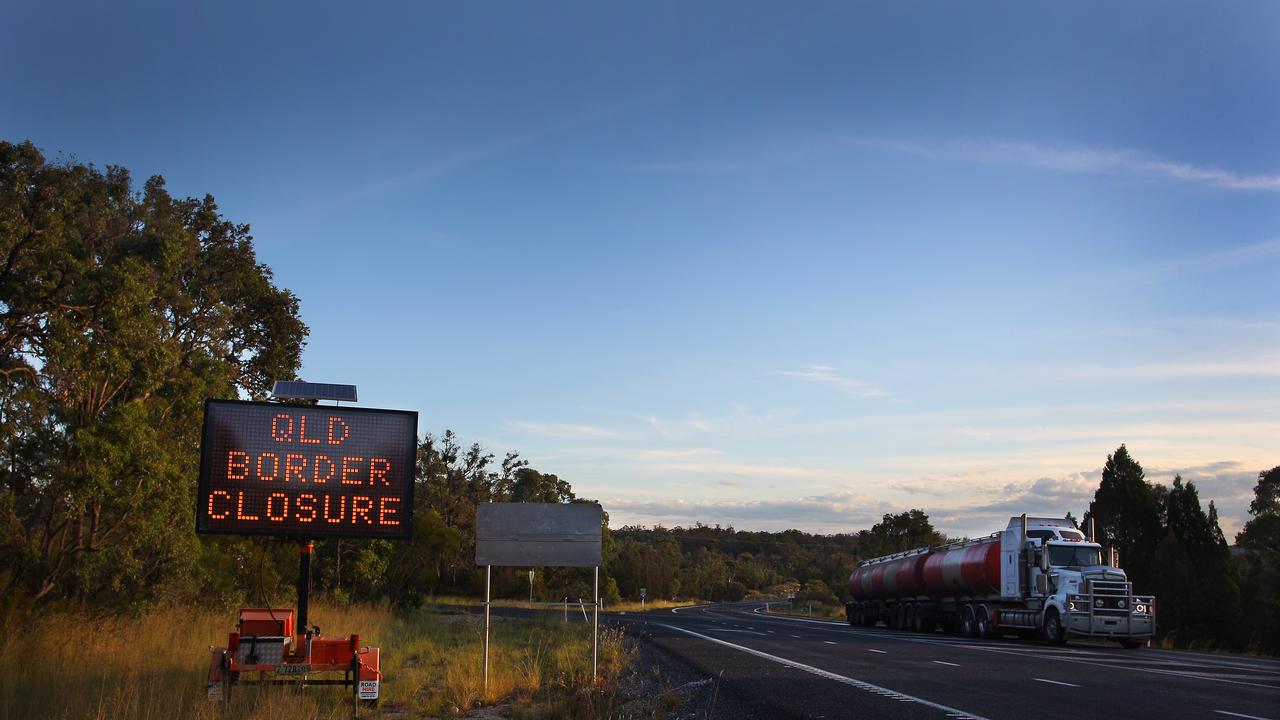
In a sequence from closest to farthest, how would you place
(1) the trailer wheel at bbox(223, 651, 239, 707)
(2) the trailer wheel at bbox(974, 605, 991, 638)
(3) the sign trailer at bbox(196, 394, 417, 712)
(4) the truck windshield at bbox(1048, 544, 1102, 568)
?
(1) the trailer wheel at bbox(223, 651, 239, 707) < (3) the sign trailer at bbox(196, 394, 417, 712) < (4) the truck windshield at bbox(1048, 544, 1102, 568) < (2) the trailer wheel at bbox(974, 605, 991, 638)

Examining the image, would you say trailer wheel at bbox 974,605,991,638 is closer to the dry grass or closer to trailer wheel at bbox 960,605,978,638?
trailer wheel at bbox 960,605,978,638

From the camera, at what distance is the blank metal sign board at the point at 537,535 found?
14.1 metres

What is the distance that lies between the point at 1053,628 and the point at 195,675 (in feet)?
82.0

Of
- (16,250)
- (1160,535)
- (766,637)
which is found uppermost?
(16,250)

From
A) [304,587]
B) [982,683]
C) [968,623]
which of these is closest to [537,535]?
[304,587]

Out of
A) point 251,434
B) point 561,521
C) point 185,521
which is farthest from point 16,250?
point 561,521

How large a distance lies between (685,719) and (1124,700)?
595 centimetres

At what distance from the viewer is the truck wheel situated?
29.0m

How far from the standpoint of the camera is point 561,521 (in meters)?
14.3

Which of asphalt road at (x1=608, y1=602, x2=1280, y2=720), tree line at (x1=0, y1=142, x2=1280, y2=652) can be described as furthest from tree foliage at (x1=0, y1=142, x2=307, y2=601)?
asphalt road at (x1=608, y1=602, x2=1280, y2=720)

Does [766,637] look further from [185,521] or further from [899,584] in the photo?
[185,521]

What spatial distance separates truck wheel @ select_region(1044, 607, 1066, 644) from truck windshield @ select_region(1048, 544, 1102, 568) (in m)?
1.69

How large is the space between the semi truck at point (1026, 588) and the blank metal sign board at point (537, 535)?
20.2m

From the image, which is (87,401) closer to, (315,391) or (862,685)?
(315,391)
